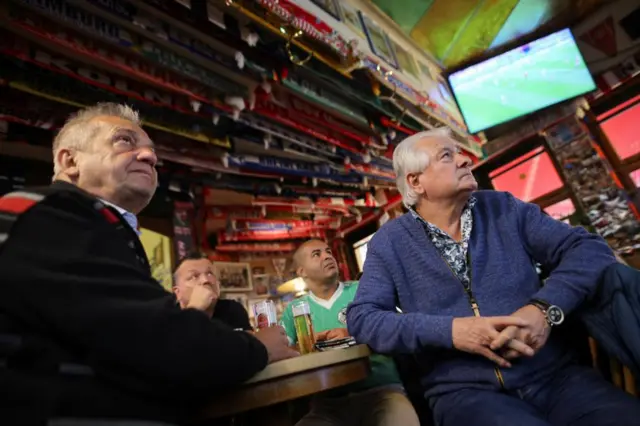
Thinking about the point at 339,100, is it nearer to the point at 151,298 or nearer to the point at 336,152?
the point at 336,152

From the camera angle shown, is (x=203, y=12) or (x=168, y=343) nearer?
(x=168, y=343)

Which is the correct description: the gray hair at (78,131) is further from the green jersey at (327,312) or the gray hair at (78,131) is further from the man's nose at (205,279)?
the green jersey at (327,312)

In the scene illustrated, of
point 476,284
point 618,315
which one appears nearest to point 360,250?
point 476,284

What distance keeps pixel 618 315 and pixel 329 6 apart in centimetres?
457

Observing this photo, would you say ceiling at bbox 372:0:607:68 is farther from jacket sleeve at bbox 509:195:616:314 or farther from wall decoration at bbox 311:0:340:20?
jacket sleeve at bbox 509:195:616:314

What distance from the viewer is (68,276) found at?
849 millimetres

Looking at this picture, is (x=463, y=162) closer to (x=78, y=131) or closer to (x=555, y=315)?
(x=555, y=315)

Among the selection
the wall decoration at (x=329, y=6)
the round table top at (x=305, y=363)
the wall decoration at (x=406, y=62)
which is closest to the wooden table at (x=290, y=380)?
the round table top at (x=305, y=363)

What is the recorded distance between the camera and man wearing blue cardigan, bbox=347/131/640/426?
Answer: 1294 millimetres

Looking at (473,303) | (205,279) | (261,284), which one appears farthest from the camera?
(261,284)

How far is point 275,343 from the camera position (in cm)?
128

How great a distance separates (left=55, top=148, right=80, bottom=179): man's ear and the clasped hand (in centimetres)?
149

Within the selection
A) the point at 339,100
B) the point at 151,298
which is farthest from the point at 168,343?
the point at 339,100

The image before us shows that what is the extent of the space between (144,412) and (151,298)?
0.82 ft
